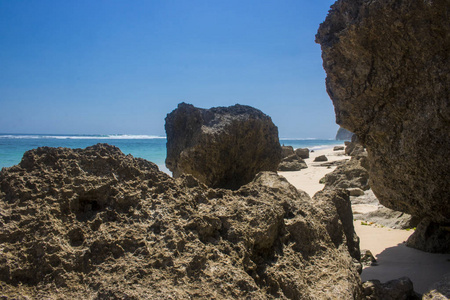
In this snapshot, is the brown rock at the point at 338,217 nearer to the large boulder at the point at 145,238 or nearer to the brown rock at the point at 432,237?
the large boulder at the point at 145,238

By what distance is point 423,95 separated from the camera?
131 inches

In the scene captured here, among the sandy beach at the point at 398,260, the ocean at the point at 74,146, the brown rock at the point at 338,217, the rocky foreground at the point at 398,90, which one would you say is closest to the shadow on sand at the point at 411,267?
the sandy beach at the point at 398,260

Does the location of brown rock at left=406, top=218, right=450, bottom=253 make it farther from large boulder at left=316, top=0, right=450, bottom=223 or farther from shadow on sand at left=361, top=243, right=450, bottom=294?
large boulder at left=316, top=0, right=450, bottom=223

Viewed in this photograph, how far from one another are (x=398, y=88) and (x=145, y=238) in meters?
2.71

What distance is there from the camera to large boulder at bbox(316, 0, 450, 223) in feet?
10.4

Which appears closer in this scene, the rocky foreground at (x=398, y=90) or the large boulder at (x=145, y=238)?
the large boulder at (x=145, y=238)

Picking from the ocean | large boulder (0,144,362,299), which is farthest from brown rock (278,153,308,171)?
large boulder (0,144,362,299)

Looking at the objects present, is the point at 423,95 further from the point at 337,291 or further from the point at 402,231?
the point at 402,231

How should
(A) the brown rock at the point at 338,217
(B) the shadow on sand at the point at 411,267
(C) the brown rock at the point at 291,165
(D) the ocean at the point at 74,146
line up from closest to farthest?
(A) the brown rock at the point at 338,217 → (B) the shadow on sand at the point at 411,267 → (C) the brown rock at the point at 291,165 → (D) the ocean at the point at 74,146

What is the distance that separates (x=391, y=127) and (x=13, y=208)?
3.28 metres

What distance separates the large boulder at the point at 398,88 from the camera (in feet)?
10.4

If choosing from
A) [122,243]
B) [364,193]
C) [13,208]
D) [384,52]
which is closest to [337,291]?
[122,243]

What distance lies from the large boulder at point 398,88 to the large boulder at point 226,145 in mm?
2334

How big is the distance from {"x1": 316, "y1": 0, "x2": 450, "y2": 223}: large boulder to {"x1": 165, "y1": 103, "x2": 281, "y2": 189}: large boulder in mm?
2334
